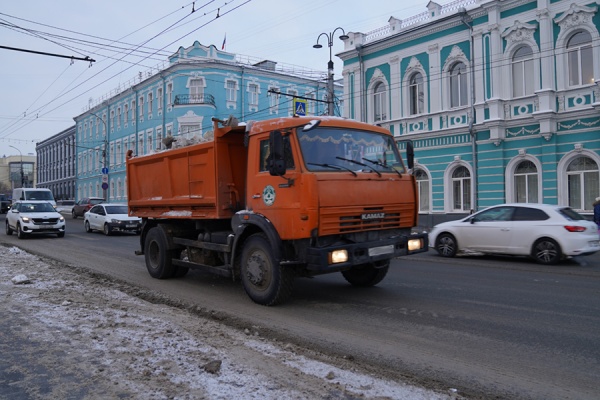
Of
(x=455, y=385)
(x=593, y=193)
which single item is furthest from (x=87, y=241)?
(x=593, y=193)

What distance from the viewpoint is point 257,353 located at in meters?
5.09

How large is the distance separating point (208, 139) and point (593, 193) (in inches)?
674

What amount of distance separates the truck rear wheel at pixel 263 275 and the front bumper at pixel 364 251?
→ 0.60m

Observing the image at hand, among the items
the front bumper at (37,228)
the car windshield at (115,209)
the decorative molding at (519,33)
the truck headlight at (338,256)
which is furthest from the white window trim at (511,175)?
the front bumper at (37,228)

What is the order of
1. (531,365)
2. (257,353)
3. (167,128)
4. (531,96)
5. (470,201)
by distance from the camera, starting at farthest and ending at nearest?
(167,128)
(470,201)
(531,96)
(257,353)
(531,365)

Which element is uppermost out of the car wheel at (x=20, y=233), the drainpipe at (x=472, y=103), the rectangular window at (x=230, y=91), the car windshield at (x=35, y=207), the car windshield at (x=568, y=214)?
the rectangular window at (x=230, y=91)

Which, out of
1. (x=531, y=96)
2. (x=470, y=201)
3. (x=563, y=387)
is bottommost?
(x=563, y=387)

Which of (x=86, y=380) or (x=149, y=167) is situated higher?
(x=149, y=167)

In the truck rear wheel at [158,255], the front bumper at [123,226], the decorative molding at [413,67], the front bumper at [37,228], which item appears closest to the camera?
the truck rear wheel at [158,255]

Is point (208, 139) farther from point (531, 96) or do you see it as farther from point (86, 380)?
point (531, 96)

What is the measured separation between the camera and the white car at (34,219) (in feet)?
65.1

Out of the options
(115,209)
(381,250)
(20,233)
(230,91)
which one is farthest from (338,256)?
(230,91)

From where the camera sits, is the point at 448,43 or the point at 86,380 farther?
the point at 448,43

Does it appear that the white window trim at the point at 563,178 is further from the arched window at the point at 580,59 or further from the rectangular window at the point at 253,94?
the rectangular window at the point at 253,94
